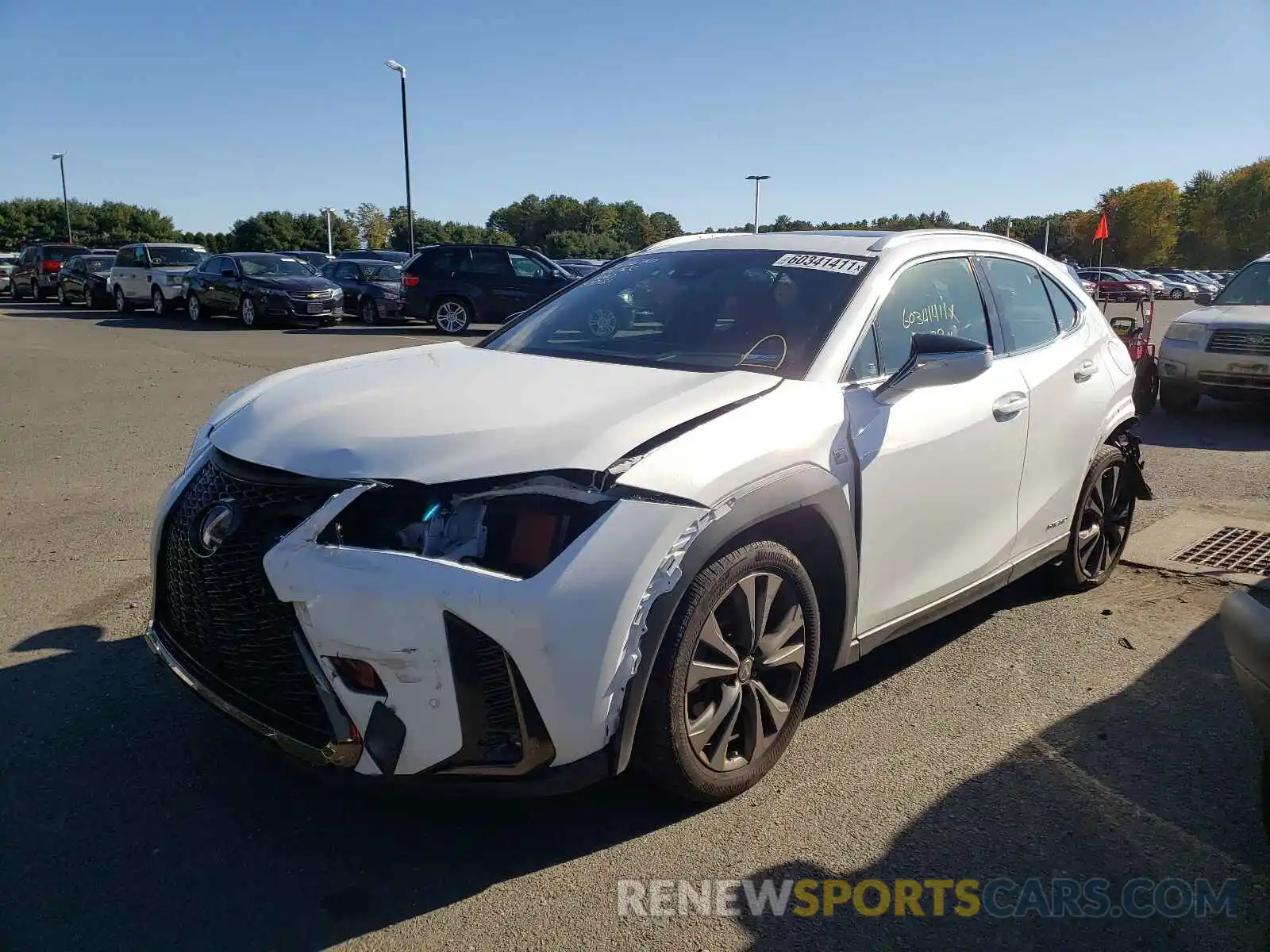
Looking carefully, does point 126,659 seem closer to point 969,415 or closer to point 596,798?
point 596,798

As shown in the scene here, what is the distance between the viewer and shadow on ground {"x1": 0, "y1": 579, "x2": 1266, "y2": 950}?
2.49m

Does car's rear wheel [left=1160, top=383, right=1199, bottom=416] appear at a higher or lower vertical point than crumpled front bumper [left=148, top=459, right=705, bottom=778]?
lower

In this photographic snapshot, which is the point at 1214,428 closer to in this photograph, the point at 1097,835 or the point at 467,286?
the point at 1097,835

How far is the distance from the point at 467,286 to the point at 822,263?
17.5 metres

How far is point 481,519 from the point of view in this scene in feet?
8.39

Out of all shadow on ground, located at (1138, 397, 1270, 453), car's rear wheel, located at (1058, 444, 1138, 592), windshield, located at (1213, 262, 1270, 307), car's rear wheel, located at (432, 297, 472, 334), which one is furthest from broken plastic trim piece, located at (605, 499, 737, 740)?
car's rear wheel, located at (432, 297, 472, 334)

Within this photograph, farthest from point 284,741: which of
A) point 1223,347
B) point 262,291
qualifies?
point 262,291

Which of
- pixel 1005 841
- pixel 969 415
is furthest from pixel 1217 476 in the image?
pixel 1005 841

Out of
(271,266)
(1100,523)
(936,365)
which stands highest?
(271,266)

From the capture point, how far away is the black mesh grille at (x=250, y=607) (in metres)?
2.59

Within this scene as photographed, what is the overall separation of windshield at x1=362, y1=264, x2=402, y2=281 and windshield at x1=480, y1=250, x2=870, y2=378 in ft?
64.8

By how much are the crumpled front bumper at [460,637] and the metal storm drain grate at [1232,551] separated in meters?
4.24

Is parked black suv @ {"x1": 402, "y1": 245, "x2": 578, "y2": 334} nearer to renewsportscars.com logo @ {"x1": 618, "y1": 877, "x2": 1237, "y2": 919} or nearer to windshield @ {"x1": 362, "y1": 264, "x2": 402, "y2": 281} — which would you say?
windshield @ {"x1": 362, "y1": 264, "x2": 402, "y2": 281}

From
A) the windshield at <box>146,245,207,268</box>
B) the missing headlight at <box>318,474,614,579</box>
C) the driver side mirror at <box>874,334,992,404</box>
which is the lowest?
the missing headlight at <box>318,474,614,579</box>
